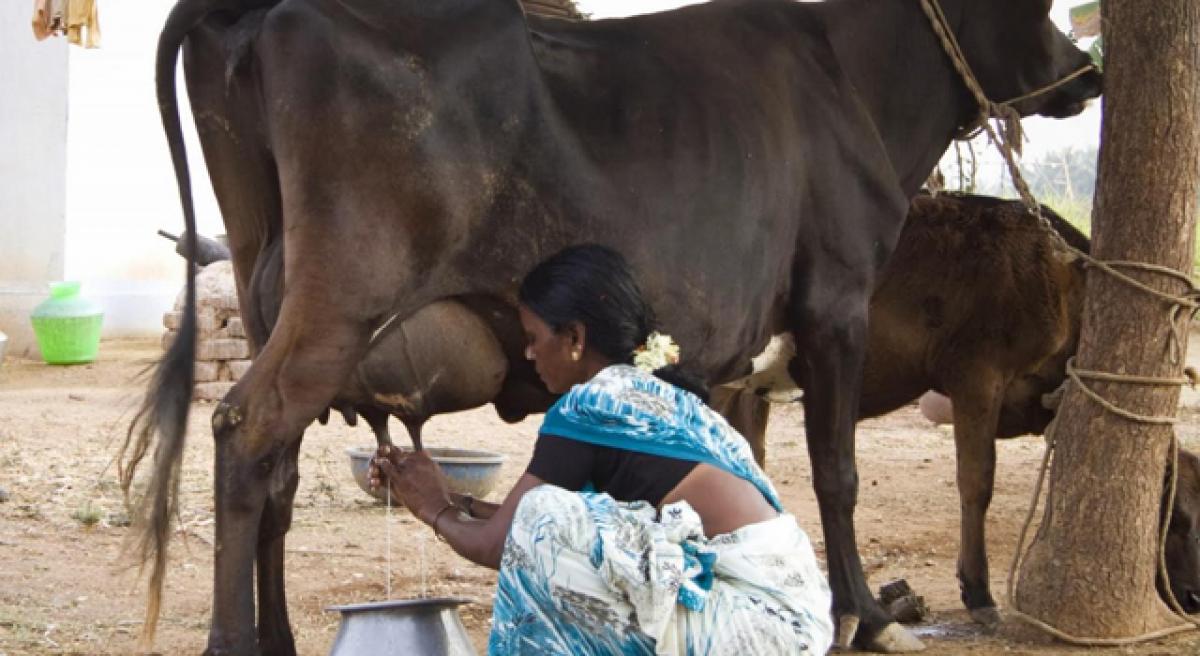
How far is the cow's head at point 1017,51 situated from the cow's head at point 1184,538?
1.64 meters

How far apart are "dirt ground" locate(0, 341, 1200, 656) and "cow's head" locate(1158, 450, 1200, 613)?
394 mm

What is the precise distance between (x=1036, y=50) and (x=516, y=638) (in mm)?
3993

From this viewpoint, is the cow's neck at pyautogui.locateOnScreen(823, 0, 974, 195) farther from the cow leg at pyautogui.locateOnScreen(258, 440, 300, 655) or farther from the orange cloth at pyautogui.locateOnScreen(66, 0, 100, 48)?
the orange cloth at pyautogui.locateOnScreen(66, 0, 100, 48)

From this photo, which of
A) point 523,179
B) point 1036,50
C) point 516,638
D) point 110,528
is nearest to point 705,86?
point 523,179

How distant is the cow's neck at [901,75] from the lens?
5.70 meters

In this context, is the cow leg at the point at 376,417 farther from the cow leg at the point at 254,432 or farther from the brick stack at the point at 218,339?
→ the brick stack at the point at 218,339

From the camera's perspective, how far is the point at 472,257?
14.3 feet

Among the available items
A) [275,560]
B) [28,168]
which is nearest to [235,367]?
[28,168]

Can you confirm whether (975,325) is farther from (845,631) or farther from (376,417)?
(376,417)

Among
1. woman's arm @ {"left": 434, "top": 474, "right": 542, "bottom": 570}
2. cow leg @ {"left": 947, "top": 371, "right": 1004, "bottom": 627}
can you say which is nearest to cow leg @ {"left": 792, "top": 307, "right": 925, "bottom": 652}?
cow leg @ {"left": 947, "top": 371, "right": 1004, "bottom": 627}

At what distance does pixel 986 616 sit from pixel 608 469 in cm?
319

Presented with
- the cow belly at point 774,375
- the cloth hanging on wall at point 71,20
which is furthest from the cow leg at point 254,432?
the cloth hanging on wall at point 71,20

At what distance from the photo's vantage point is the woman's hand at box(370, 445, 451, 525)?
11.2ft

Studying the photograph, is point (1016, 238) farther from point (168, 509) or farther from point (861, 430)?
point (861, 430)
